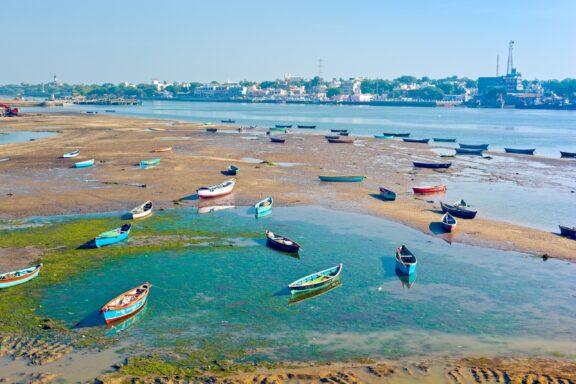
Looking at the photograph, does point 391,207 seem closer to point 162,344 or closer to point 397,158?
point 162,344

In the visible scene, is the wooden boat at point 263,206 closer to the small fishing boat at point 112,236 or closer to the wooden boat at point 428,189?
the small fishing boat at point 112,236

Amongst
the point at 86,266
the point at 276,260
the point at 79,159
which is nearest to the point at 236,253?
the point at 276,260

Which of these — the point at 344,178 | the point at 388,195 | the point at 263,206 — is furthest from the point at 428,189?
the point at 263,206

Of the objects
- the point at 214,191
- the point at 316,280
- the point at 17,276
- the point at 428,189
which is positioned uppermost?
the point at 214,191

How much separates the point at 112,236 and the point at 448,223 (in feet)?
79.7

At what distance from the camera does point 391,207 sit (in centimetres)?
4697

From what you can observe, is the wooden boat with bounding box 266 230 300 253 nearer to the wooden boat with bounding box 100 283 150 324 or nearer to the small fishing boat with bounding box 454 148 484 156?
the wooden boat with bounding box 100 283 150 324

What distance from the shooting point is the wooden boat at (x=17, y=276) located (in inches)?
1075

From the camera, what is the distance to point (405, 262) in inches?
1219

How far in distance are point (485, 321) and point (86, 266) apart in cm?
2224

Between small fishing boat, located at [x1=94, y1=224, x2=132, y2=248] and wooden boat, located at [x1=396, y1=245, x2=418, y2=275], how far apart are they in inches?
716

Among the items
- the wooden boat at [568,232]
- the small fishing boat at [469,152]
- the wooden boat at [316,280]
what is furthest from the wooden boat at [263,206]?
the small fishing boat at [469,152]

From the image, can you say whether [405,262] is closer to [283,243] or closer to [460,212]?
[283,243]

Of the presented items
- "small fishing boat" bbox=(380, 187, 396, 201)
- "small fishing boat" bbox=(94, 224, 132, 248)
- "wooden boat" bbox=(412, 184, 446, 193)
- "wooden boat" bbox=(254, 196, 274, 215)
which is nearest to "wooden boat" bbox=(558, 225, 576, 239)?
"small fishing boat" bbox=(380, 187, 396, 201)
